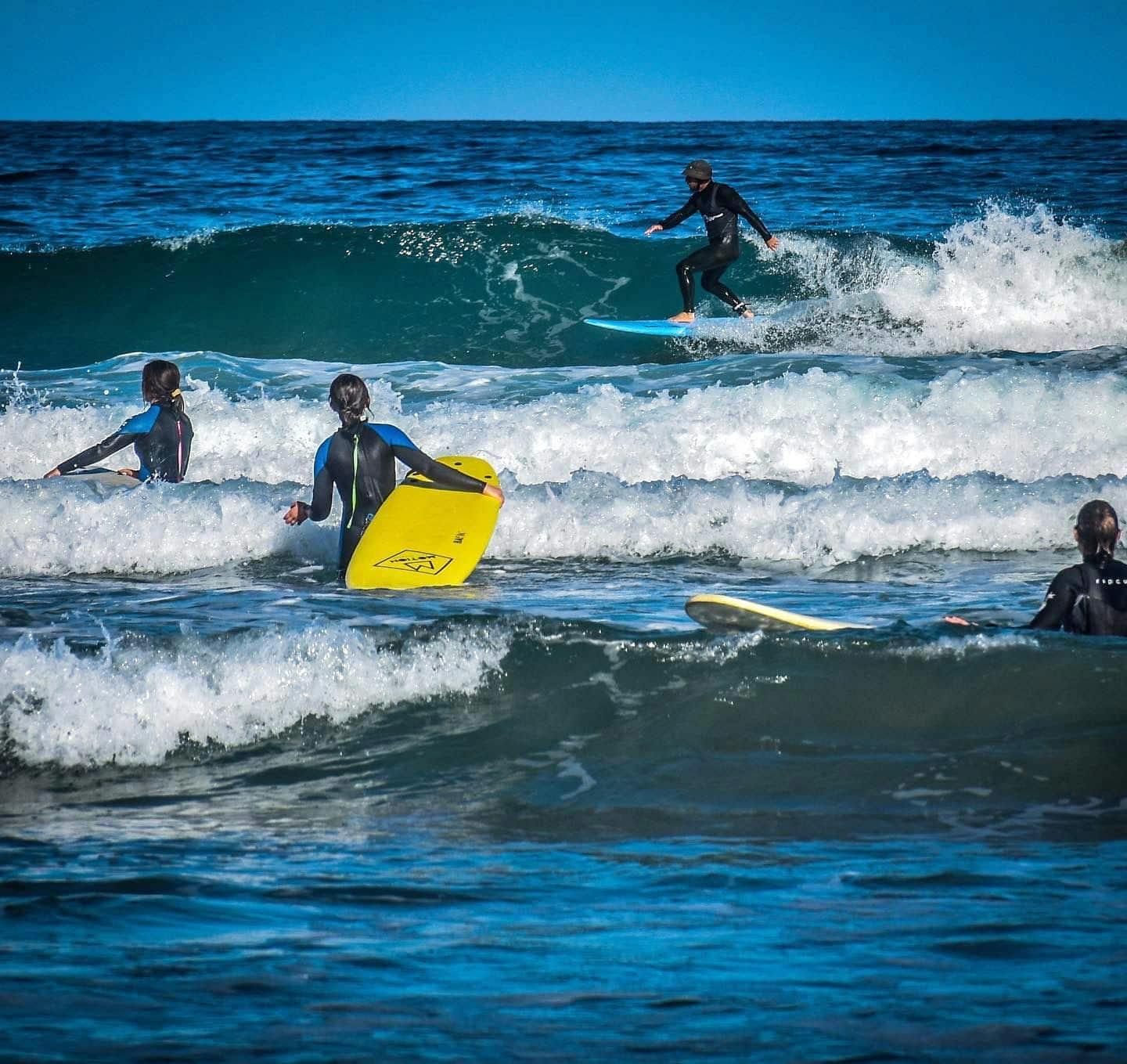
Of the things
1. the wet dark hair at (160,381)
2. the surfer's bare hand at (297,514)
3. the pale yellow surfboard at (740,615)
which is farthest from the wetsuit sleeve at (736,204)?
the pale yellow surfboard at (740,615)

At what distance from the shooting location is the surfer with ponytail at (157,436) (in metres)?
8.20

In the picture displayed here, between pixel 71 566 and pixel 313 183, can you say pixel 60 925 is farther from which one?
pixel 313 183

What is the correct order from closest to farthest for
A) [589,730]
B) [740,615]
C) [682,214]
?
[589,730] → [740,615] → [682,214]

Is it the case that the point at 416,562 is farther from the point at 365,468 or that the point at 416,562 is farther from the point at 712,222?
the point at 712,222

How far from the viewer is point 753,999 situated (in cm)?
305

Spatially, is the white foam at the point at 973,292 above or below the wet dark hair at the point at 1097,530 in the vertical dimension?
above

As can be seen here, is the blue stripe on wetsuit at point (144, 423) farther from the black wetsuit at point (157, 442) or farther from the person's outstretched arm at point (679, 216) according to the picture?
the person's outstretched arm at point (679, 216)

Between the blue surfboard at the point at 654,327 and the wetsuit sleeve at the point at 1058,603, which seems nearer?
the wetsuit sleeve at the point at 1058,603

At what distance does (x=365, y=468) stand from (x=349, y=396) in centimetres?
42

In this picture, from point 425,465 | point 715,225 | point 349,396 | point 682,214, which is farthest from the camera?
point 715,225

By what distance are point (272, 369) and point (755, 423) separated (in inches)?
217

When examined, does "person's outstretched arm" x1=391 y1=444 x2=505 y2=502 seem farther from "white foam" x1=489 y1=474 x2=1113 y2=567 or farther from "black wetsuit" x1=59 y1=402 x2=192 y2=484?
"black wetsuit" x1=59 y1=402 x2=192 y2=484

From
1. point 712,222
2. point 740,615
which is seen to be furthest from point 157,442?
point 712,222

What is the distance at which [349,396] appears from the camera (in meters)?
6.98
